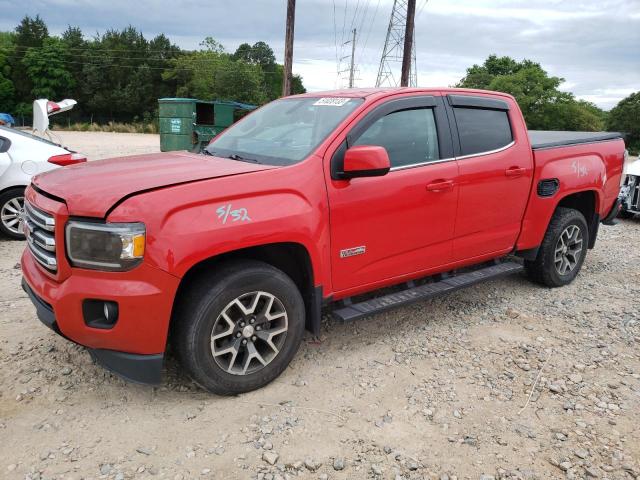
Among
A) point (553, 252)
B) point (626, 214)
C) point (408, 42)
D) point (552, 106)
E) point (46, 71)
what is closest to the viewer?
point (553, 252)

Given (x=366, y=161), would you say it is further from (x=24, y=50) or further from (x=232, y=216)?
(x=24, y=50)

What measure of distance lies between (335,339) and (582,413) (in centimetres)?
175

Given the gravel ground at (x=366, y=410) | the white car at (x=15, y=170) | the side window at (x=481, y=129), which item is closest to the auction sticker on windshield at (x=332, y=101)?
the side window at (x=481, y=129)

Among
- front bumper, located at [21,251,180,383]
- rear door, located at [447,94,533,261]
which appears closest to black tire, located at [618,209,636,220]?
rear door, located at [447,94,533,261]

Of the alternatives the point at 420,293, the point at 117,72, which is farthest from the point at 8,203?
the point at 117,72

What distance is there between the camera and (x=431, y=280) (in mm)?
4305

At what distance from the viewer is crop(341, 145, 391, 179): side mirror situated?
3.10 m

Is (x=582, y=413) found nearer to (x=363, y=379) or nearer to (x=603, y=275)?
(x=363, y=379)

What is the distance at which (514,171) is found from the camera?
436cm

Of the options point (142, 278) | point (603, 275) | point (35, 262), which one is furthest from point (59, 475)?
point (603, 275)

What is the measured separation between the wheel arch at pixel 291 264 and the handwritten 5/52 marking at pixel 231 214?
25 centimetres

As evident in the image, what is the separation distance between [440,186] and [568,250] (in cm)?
224

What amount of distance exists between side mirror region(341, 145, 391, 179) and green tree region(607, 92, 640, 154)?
1572 inches

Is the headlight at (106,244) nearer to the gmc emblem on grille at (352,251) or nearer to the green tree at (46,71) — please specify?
the gmc emblem on grille at (352,251)
